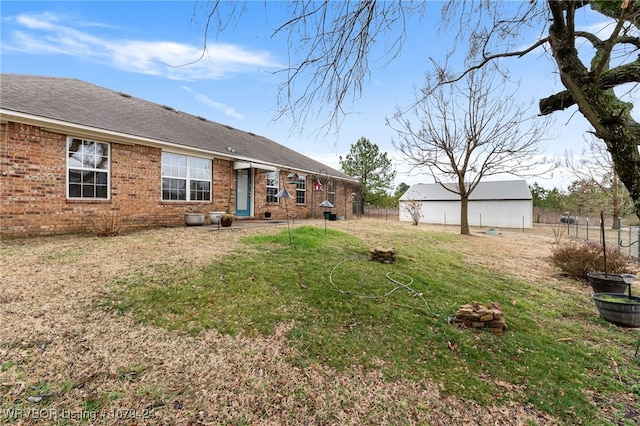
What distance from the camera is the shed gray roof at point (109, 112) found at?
7.38 metres

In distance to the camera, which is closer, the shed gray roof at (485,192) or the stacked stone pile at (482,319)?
the stacked stone pile at (482,319)

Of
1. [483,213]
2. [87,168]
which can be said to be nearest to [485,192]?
[483,213]

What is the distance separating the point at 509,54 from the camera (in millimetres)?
3191

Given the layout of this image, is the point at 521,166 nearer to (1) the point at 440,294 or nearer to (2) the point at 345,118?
(1) the point at 440,294

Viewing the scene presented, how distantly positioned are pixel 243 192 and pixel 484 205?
75.1 feet

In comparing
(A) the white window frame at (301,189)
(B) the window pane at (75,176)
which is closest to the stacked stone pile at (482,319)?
(B) the window pane at (75,176)

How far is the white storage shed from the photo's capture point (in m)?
24.0

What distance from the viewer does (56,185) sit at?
7430 millimetres

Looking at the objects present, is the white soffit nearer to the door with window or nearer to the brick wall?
the door with window

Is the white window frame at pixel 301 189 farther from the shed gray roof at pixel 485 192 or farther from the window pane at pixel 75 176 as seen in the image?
the shed gray roof at pixel 485 192

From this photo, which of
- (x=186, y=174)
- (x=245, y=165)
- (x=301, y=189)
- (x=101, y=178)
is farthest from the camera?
(x=301, y=189)

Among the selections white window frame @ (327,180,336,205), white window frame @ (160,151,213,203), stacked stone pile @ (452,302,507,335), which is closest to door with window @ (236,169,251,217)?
white window frame @ (160,151,213,203)

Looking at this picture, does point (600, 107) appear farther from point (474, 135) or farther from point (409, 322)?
point (474, 135)

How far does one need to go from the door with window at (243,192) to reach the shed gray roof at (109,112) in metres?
0.84
